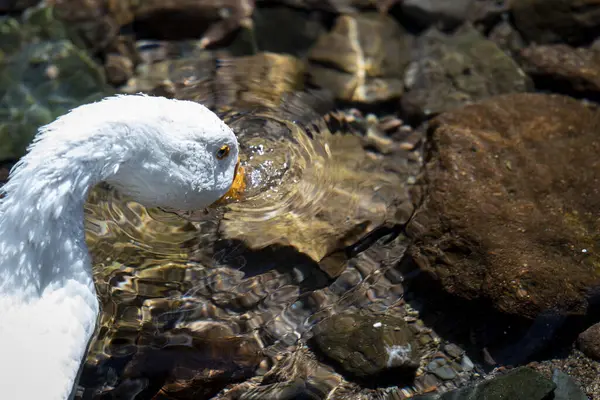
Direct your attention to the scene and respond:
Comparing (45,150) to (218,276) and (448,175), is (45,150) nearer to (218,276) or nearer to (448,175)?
(218,276)

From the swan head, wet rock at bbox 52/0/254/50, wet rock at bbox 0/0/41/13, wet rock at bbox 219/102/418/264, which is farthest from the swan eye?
wet rock at bbox 0/0/41/13

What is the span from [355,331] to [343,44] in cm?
267

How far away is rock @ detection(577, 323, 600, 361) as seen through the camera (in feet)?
12.5

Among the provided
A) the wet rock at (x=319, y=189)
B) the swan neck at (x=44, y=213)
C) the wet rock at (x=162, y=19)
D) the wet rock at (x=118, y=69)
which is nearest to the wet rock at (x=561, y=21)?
the wet rock at (x=319, y=189)

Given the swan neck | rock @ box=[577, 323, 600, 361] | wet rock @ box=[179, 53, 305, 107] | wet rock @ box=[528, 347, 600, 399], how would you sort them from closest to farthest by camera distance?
the swan neck < wet rock @ box=[528, 347, 600, 399] < rock @ box=[577, 323, 600, 361] < wet rock @ box=[179, 53, 305, 107]

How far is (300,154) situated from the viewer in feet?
15.9

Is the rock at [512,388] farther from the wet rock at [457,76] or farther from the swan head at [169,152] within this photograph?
the wet rock at [457,76]

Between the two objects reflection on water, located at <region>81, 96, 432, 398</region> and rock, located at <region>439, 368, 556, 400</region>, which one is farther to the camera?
reflection on water, located at <region>81, 96, 432, 398</region>

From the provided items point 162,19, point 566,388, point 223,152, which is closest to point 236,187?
point 223,152

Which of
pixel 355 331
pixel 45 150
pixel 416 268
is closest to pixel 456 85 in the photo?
pixel 416 268

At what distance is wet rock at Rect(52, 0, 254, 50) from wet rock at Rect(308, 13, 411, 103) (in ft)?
2.45

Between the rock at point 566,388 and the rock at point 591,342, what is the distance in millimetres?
238

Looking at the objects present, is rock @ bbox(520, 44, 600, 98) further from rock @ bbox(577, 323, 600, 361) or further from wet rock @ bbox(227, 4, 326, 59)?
rock @ bbox(577, 323, 600, 361)

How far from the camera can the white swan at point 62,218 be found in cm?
289
